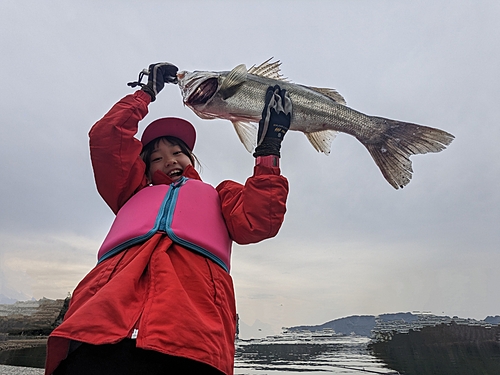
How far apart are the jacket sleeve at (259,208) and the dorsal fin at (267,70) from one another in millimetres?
1738

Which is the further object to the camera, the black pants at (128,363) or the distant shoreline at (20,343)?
the distant shoreline at (20,343)

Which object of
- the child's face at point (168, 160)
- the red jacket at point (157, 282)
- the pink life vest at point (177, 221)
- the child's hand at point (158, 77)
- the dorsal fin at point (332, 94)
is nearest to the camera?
the red jacket at point (157, 282)

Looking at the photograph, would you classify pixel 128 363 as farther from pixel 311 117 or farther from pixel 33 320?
pixel 33 320

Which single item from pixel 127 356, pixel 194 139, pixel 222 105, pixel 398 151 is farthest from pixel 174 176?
pixel 398 151

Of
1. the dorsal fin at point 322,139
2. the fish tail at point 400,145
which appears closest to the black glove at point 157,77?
the dorsal fin at point 322,139

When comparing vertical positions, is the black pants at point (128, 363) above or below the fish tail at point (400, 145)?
below

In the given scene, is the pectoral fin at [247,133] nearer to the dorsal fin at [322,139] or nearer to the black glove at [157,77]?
the dorsal fin at [322,139]

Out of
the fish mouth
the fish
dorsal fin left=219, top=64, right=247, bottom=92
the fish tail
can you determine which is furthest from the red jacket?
the fish tail

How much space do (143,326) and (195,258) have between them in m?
0.62

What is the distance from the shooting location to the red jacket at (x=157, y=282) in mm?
1936

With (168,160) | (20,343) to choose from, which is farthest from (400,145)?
(20,343)

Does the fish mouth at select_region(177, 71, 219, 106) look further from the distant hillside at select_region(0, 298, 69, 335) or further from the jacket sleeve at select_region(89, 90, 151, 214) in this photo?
the distant hillside at select_region(0, 298, 69, 335)

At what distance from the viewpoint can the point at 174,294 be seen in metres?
2.09

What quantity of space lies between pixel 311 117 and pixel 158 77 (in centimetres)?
165
